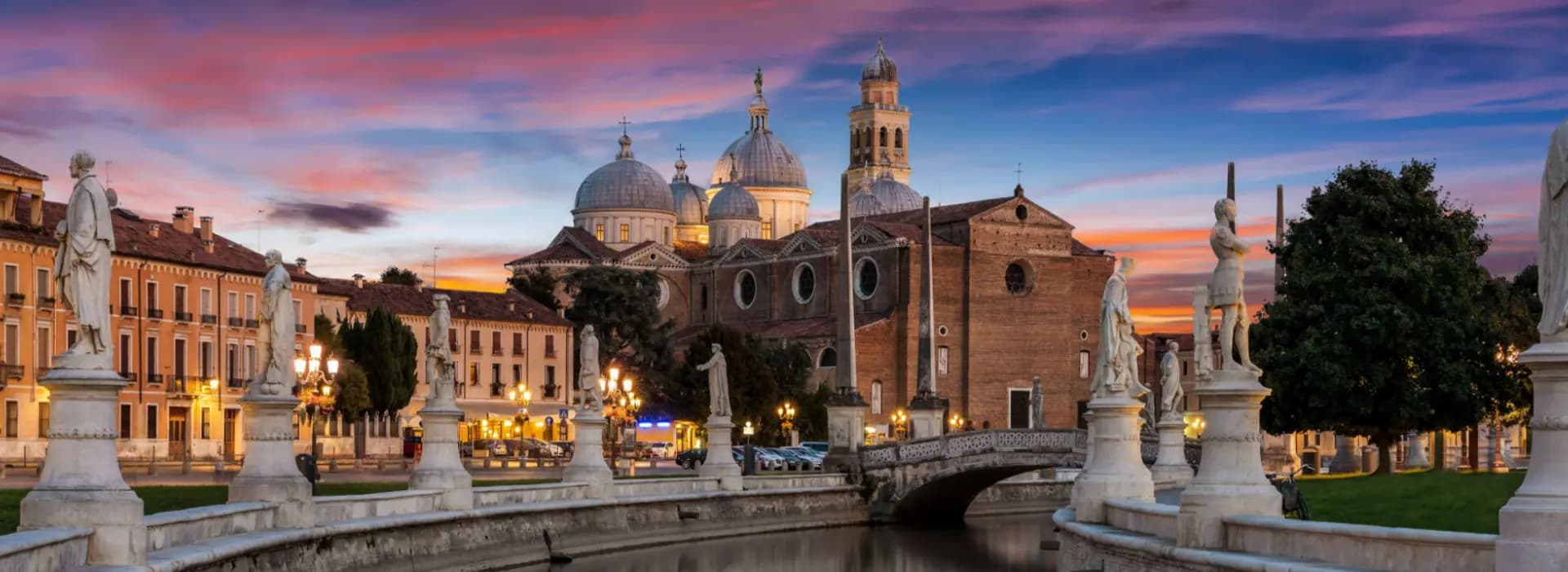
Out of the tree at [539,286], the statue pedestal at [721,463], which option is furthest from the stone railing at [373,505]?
the tree at [539,286]

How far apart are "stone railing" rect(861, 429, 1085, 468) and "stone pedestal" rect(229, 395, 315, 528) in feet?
104

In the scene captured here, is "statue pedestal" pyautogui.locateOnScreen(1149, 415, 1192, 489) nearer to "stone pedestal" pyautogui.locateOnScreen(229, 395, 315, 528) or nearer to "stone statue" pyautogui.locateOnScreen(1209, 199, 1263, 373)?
"stone statue" pyautogui.locateOnScreen(1209, 199, 1263, 373)

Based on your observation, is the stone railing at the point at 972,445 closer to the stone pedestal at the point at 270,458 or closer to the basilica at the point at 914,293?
the stone pedestal at the point at 270,458

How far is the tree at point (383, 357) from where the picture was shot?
8700 centimetres

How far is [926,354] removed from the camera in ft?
301

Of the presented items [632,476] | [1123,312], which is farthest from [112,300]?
[1123,312]

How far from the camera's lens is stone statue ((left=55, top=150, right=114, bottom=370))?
19875 mm

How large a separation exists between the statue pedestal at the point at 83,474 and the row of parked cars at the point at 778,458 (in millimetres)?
52536

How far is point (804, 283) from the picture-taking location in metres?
122

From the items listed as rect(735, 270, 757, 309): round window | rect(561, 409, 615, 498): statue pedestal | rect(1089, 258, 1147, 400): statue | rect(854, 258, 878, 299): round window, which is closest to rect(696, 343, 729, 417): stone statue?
rect(561, 409, 615, 498): statue pedestal

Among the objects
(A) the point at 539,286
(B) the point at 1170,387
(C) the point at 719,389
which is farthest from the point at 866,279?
(B) the point at 1170,387

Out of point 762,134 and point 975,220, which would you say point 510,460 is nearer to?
point 975,220

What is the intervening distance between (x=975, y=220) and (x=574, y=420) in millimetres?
73064

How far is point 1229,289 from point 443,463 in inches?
656
